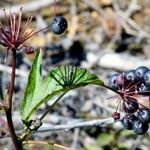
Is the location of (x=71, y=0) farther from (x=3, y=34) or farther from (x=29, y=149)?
(x=3, y=34)

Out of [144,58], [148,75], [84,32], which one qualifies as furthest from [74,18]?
[148,75]

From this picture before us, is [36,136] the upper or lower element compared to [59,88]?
lower

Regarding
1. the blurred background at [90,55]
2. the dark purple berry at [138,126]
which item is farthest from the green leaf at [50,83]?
the blurred background at [90,55]

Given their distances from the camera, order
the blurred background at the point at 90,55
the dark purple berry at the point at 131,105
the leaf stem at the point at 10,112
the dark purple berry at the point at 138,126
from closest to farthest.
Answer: the leaf stem at the point at 10,112
the dark purple berry at the point at 131,105
the dark purple berry at the point at 138,126
the blurred background at the point at 90,55

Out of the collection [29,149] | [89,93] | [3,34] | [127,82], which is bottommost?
[29,149]

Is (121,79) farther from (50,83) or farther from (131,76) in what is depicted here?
(50,83)

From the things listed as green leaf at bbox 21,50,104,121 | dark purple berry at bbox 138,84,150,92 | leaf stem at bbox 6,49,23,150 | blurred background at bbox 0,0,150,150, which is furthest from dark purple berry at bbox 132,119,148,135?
blurred background at bbox 0,0,150,150

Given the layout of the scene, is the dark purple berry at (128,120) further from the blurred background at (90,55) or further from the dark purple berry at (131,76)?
the blurred background at (90,55)
